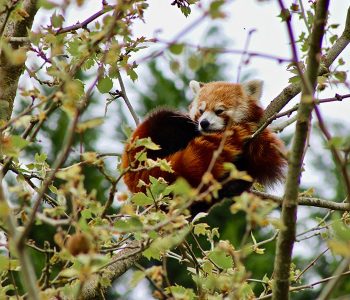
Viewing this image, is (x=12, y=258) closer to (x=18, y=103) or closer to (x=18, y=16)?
(x=18, y=16)

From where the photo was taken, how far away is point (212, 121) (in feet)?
14.8

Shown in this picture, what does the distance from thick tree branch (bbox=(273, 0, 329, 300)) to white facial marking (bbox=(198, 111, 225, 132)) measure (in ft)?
6.54

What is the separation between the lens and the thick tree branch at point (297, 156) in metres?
2.22

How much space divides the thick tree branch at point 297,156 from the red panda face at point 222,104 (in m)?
1.90

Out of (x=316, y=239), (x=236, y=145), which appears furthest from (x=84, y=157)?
(x=316, y=239)

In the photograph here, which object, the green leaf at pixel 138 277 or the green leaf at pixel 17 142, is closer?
the green leaf at pixel 138 277

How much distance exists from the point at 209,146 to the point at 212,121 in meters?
0.82

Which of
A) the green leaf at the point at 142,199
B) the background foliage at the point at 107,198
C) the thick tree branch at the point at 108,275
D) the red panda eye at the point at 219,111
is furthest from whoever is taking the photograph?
the red panda eye at the point at 219,111

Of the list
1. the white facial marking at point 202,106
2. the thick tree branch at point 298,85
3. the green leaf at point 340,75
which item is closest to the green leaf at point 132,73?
the thick tree branch at point 298,85

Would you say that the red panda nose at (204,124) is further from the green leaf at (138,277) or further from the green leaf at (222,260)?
the green leaf at (138,277)

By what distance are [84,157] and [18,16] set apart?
883mm

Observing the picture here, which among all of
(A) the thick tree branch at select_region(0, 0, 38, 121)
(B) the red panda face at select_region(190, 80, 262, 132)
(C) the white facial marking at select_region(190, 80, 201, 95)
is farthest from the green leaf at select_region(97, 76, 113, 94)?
(C) the white facial marking at select_region(190, 80, 201, 95)

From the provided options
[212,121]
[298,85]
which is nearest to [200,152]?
[298,85]

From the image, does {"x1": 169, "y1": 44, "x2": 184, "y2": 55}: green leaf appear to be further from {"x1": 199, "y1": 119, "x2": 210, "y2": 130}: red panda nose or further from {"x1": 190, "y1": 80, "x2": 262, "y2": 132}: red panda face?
{"x1": 199, "y1": 119, "x2": 210, "y2": 130}: red panda nose
